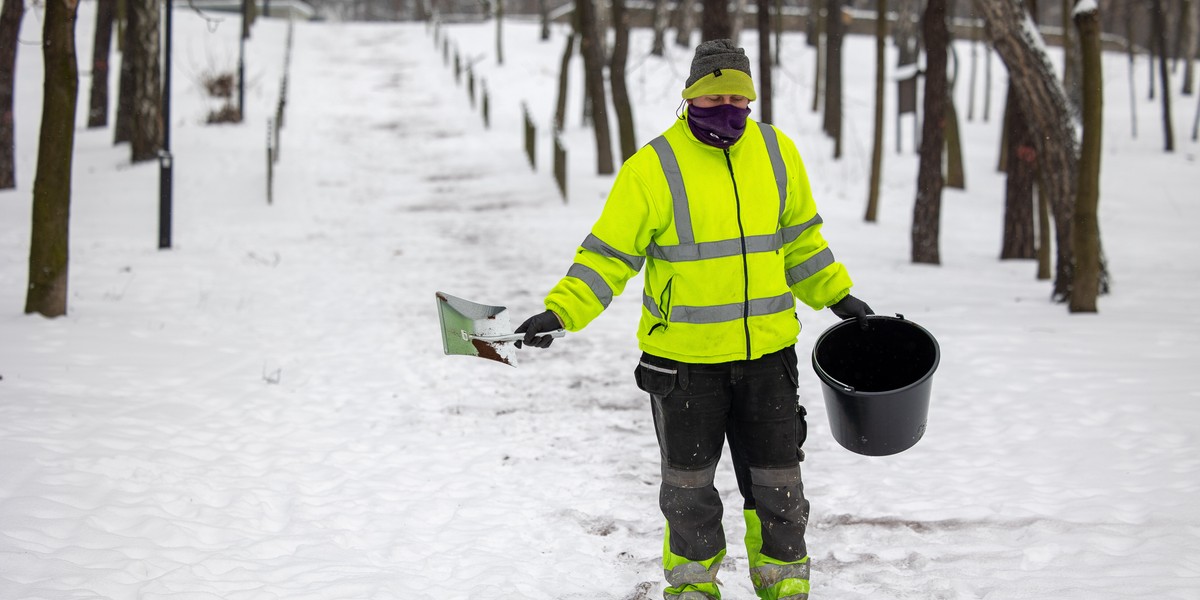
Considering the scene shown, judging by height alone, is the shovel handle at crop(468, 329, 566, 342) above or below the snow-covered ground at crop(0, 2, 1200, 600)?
above

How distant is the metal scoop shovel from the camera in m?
3.38

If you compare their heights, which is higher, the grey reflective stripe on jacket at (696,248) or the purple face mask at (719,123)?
the purple face mask at (719,123)

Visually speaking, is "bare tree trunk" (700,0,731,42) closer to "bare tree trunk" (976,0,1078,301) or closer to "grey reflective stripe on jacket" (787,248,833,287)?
"bare tree trunk" (976,0,1078,301)

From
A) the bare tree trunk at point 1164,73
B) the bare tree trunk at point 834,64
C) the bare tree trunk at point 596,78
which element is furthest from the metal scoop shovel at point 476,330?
the bare tree trunk at point 1164,73

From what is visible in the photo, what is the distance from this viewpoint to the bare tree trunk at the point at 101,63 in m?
19.6

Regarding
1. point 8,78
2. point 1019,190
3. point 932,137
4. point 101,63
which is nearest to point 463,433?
point 932,137

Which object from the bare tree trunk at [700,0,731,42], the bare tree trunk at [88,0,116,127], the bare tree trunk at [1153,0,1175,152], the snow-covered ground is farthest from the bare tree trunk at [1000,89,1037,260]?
the bare tree trunk at [88,0,116,127]

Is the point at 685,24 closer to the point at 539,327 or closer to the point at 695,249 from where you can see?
the point at 695,249

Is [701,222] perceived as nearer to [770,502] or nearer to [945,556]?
[770,502]

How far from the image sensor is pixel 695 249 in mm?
3377

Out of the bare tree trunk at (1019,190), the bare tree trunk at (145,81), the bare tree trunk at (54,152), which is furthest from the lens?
the bare tree trunk at (145,81)

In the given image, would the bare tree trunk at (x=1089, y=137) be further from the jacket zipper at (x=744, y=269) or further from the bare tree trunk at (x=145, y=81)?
the bare tree trunk at (x=145, y=81)

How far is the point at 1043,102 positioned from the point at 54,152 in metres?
8.14

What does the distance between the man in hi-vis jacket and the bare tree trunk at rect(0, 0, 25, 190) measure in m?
13.7
